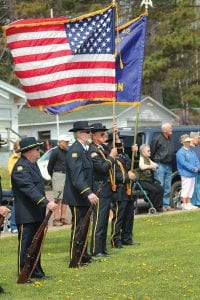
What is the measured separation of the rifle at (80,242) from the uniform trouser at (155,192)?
7432mm

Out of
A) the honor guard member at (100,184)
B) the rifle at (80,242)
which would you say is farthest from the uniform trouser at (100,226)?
the rifle at (80,242)

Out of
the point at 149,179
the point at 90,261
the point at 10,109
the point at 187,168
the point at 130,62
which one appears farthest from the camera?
the point at 10,109

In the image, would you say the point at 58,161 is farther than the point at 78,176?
Yes

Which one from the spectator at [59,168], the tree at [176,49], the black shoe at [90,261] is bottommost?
the black shoe at [90,261]

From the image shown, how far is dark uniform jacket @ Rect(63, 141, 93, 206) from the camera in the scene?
10758mm

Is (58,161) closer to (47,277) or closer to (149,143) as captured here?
(149,143)

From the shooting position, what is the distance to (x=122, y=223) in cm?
1305

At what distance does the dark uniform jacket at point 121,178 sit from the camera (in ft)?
41.9

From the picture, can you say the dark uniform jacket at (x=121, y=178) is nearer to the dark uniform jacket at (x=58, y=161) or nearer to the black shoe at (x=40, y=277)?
the black shoe at (x=40, y=277)

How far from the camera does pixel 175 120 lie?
46.0 m

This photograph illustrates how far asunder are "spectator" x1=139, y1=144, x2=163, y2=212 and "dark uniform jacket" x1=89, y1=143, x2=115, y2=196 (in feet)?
19.5

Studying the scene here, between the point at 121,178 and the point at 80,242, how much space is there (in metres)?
2.12

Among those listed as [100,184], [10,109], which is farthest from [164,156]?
[10,109]

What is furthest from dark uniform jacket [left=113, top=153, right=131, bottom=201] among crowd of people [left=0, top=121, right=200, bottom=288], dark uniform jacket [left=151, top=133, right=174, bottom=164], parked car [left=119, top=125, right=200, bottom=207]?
parked car [left=119, top=125, right=200, bottom=207]
